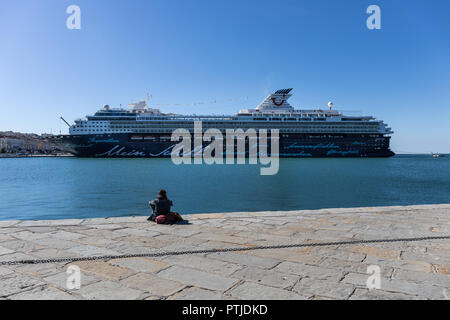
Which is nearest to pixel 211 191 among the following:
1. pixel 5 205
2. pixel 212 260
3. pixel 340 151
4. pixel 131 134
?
pixel 5 205

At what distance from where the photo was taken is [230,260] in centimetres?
368

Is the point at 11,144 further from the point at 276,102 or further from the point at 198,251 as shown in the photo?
the point at 198,251

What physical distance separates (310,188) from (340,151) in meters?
48.4

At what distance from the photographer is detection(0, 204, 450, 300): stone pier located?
280 centimetres

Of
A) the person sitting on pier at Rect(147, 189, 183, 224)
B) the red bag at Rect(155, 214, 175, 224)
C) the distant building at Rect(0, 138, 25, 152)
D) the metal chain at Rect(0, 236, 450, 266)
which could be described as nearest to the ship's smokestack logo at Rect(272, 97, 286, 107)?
the person sitting on pier at Rect(147, 189, 183, 224)

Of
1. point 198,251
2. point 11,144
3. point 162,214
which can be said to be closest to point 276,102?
point 162,214

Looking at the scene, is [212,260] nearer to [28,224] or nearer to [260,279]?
[260,279]

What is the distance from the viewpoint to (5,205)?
13078mm

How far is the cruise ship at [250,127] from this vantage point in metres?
56.8

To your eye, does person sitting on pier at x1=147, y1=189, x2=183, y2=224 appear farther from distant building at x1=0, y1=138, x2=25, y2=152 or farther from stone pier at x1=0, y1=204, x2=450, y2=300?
distant building at x1=0, y1=138, x2=25, y2=152

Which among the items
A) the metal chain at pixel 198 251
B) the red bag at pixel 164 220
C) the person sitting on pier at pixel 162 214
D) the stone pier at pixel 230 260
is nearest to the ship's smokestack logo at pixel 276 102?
the stone pier at pixel 230 260

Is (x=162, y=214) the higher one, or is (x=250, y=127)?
(x=250, y=127)

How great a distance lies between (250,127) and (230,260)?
195 feet

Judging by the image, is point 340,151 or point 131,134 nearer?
point 131,134
